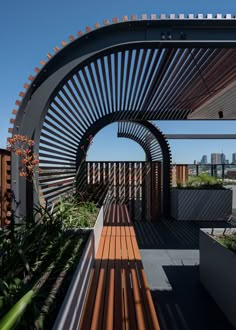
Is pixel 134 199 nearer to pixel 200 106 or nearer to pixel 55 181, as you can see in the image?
pixel 200 106

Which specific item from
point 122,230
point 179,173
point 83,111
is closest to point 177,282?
point 122,230

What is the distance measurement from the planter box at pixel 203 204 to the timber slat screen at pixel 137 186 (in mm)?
717

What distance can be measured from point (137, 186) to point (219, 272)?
17.1ft

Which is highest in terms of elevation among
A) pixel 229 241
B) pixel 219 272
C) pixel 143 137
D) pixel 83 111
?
pixel 83 111

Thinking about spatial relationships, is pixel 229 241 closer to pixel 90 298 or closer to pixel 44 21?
pixel 90 298

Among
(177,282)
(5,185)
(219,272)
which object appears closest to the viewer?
(5,185)

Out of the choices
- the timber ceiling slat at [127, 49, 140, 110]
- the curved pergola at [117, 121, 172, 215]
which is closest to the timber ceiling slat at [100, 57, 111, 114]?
the timber ceiling slat at [127, 49, 140, 110]

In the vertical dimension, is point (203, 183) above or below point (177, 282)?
above

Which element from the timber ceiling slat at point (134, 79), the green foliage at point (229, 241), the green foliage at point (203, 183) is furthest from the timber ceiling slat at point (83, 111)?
the green foliage at point (203, 183)

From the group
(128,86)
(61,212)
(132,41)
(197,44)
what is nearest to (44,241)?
(61,212)

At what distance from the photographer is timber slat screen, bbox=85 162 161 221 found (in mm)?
8000

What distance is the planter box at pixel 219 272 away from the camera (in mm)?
2625

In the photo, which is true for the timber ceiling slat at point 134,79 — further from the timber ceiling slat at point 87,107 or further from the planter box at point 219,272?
the planter box at point 219,272

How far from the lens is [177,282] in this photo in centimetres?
360
